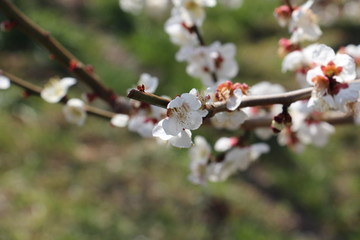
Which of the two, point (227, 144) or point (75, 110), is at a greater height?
point (75, 110)

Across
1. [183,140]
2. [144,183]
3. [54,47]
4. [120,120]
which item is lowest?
[183,140]

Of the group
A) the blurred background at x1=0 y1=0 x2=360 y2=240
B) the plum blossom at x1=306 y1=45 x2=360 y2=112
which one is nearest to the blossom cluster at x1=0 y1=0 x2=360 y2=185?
the plum blossom at x1=306 y1=45 x2=360 y2=112

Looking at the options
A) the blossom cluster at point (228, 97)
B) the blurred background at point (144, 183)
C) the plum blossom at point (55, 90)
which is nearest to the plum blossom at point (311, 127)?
the blossom cluster at point (228, 97)

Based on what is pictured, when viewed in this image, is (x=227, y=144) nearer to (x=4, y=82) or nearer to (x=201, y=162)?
(x=201, y=162)

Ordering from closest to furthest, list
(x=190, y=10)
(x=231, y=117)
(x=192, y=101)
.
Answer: (x=192, y=101) → (x=231, y=117) → (x=190, y=10)

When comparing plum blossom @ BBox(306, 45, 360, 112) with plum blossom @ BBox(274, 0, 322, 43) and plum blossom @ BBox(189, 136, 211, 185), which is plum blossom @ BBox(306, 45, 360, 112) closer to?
plum blossom @ BBox(274, 0, 322, 43)

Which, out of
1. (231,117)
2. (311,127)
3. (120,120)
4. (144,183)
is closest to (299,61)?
A: (311,127)
